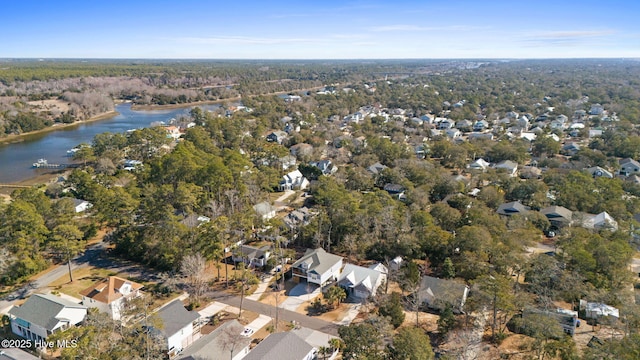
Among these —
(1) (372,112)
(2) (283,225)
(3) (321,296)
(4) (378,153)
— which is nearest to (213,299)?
(3) (321,296)

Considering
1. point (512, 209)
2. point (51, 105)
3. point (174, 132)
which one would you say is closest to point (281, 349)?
point (512, 209)

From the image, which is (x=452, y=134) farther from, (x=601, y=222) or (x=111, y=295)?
(x=111, y=295)

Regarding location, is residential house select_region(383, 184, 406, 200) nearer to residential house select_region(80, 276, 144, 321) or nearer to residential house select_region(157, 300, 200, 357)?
residential house select_region(157, 300, 200, 357)

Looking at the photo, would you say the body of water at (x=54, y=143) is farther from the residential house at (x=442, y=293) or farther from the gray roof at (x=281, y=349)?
the residential house at (x=442, y=293)

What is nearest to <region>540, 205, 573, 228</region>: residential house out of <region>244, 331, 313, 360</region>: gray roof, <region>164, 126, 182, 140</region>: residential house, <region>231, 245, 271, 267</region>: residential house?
<region>231, 245, 271, 267</region>: residential house

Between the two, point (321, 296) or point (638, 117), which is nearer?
point (321, 296)

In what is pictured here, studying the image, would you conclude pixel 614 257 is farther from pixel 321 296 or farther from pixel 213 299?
pixel 213 299

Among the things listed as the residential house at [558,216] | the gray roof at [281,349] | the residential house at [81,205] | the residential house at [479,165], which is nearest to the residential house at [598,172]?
the residential house at [479,165]
